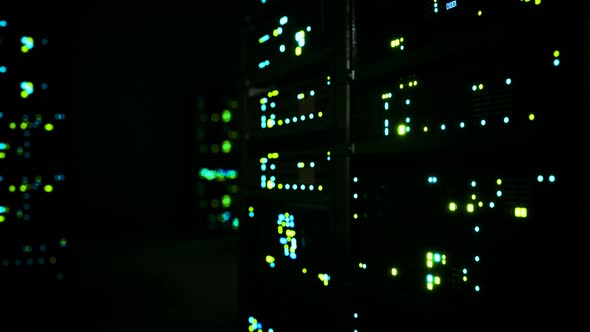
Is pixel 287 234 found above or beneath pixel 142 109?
beneath

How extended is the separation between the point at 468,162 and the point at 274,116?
595 mm

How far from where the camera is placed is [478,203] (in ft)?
2.73

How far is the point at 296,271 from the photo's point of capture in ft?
3.94

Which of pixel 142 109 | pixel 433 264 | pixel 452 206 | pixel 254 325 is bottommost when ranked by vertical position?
pixel 254 325

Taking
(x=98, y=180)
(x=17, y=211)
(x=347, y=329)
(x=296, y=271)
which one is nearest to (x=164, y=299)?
(x=17, y=211)

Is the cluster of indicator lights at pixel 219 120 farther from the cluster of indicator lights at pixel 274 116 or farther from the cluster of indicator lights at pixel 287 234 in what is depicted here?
the cluster of indicator lights at pixel 287 234

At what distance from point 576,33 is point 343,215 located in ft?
1.84

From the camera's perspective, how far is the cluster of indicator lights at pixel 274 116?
3.80ft

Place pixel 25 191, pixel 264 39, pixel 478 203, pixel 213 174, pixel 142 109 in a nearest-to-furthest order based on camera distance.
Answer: pixel 478 203 < pixel 264 39 < pixel 25 191 < pixel 213 174 < pixel 142 109

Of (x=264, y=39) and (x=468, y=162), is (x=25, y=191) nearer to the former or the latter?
(x=264, y=39)

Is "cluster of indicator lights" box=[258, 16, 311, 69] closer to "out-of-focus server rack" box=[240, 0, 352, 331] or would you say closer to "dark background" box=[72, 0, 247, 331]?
"out-of-focus server rack" box=[240, 0, 352, 331]

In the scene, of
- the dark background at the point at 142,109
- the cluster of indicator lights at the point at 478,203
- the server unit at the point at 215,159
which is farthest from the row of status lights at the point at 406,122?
the server unit at the point at 215,159

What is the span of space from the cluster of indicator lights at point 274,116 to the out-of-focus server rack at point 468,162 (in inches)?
6.3

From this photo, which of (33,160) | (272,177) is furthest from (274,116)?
(33,160)
